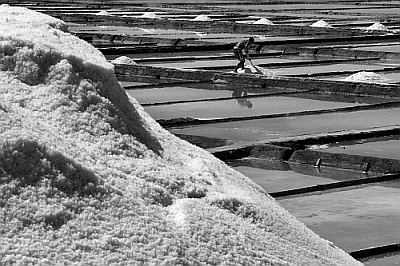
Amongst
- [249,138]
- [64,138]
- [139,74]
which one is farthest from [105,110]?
[139,74]

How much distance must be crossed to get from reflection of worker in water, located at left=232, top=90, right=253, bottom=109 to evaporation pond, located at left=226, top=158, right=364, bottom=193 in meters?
3.08

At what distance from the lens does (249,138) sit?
7668 mm

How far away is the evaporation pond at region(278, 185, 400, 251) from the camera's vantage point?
4.36 metres

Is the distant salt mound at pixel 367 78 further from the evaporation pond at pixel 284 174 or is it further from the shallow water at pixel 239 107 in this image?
the evaporation pond at pixel 284 174

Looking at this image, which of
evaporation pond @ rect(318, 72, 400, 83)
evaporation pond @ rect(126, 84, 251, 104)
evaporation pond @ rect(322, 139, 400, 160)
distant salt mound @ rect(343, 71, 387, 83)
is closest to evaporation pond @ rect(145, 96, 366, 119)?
evaporation pond @ rect(126, 84, 251, 104)

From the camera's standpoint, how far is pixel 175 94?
35.7 ft

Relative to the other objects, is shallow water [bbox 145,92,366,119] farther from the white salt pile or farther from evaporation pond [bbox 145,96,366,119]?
the white salt pile

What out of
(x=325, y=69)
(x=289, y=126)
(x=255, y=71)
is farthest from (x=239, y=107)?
(x=325, y=69)

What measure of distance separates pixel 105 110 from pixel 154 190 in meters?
0.23

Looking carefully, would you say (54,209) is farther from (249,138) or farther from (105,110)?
(249,138)

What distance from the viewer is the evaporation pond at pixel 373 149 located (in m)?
6.93

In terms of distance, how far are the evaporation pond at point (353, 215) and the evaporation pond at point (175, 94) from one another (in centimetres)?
472

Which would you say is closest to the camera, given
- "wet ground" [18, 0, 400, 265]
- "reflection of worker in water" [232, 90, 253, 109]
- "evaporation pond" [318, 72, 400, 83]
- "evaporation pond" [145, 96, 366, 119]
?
"wet ground" [18, 0, 400, 265]

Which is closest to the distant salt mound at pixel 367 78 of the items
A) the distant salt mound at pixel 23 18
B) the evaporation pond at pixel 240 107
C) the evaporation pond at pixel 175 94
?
the evaporation pond at pixel 240 107
